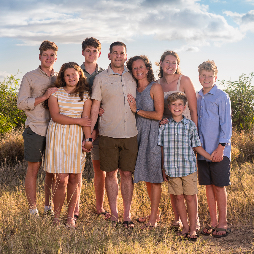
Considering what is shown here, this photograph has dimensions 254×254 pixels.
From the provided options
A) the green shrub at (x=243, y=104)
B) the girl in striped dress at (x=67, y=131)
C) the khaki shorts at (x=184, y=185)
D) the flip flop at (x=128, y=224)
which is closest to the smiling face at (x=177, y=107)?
the khaki shorts at (x=184, y=185)

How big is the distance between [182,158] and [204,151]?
0.34m

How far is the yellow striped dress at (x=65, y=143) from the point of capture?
4383 millimetres

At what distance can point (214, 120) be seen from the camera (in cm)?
440

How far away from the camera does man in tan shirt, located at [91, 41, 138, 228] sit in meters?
4.51

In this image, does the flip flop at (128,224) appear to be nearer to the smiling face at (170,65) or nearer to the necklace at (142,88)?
the necklace at (142,88)

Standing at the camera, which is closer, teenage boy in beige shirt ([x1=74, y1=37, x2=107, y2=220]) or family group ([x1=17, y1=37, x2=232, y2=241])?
family group ([x1=17, y1=37, x2=232, y2=241])

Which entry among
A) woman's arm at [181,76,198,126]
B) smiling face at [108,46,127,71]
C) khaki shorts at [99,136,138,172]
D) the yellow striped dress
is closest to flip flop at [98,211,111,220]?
khaki shorts at [99,136,138,172]

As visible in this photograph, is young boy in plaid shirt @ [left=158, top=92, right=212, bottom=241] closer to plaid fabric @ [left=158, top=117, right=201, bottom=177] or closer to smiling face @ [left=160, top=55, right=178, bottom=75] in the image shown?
plaid fabric @ [left=158, top=117, right=201, bottom=177]

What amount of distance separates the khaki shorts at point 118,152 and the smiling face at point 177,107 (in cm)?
68

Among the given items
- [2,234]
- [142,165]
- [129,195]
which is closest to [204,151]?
[142,165]

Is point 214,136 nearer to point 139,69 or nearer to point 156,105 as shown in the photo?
→ point 156,105

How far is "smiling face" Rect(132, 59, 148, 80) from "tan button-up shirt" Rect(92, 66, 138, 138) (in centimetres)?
13

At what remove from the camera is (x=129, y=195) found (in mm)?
4727

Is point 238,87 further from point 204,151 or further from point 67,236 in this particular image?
point 67,236
